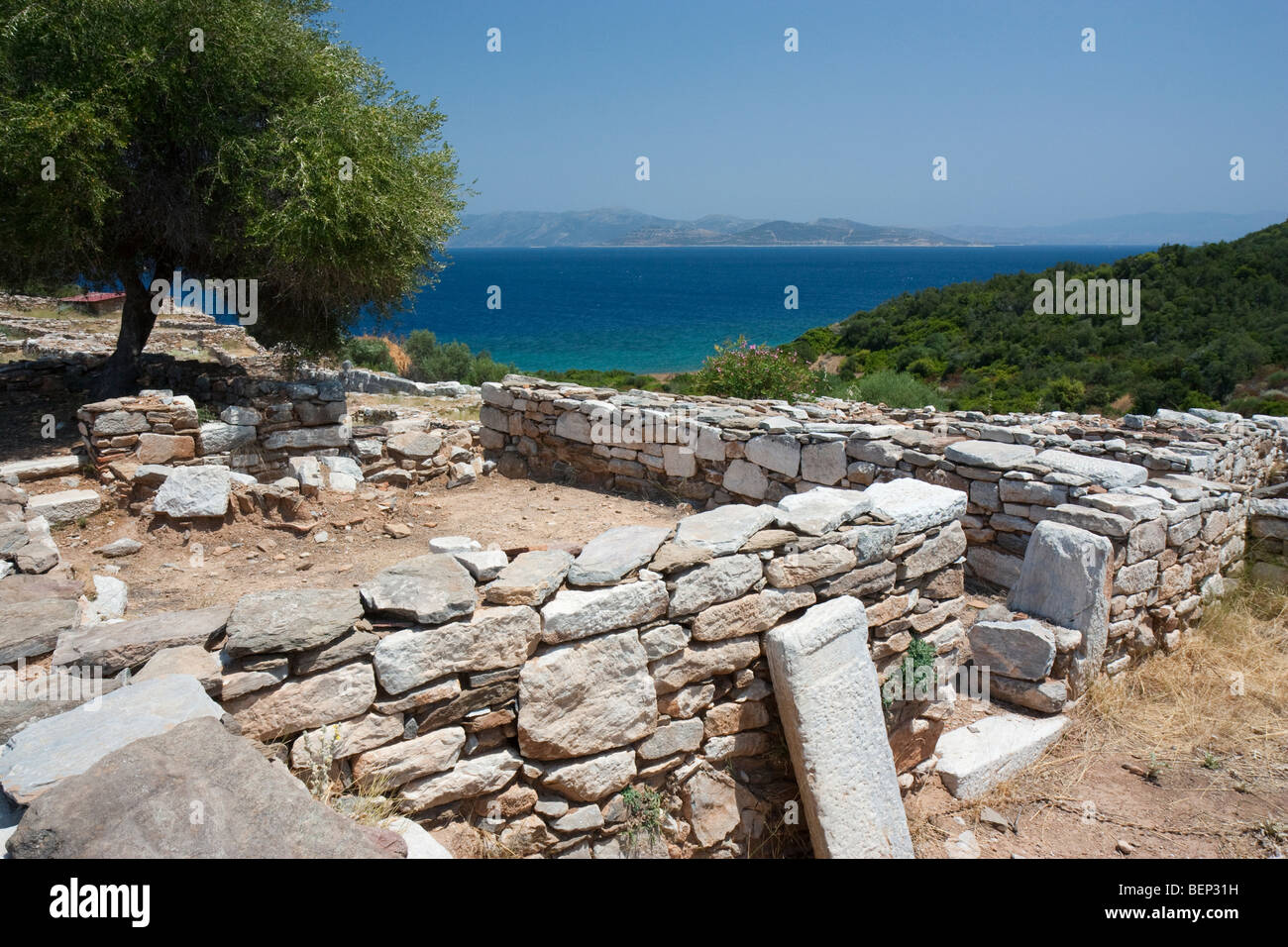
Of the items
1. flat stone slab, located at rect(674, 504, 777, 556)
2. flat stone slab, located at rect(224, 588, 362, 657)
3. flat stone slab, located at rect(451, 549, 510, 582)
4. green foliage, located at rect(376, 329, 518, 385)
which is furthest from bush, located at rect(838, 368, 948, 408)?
flat stone slab, located at rect(224, 588, 362, 657)

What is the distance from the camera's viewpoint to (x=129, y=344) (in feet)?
29.2

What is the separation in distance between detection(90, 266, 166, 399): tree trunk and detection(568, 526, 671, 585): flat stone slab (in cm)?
→ 765

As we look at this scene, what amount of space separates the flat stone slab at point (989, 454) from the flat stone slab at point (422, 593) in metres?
4.64

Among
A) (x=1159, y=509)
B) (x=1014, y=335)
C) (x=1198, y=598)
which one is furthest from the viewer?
(x=1014, y=335)

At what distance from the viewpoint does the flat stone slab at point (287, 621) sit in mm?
2570

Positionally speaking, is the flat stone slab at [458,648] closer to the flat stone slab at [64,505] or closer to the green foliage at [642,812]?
the green foliage at [642,812]

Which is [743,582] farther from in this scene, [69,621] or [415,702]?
[69,621]

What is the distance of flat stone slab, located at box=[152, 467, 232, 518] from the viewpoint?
20.4 ft

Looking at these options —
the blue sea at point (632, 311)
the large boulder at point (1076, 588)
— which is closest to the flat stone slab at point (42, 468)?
the blue sea at point (632, 311)

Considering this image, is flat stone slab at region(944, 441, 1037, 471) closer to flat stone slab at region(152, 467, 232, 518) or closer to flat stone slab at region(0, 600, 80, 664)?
flat stone slab at region(0, 600, 80, 664)

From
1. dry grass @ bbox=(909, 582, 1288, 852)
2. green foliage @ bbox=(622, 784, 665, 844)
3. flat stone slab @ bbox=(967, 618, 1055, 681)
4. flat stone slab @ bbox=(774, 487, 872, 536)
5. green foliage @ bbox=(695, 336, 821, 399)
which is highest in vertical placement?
green foliage @ bbox=(695, 336, 821, 399)
